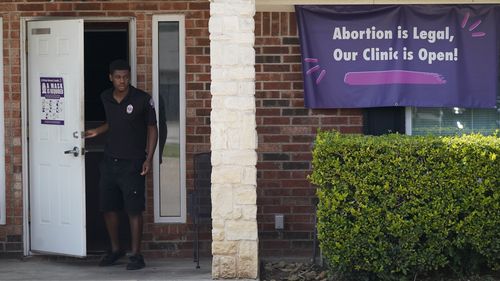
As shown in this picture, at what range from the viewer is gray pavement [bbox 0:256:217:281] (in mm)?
9180

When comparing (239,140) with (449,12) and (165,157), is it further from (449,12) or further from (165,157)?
(449,12)

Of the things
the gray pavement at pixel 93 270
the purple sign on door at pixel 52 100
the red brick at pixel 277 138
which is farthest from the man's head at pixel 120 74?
the gray pavement at pixel 93 270

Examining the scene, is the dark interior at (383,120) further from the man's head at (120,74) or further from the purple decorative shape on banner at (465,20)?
the man's head at (120,74)

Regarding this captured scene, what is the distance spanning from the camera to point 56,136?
32.6 ft

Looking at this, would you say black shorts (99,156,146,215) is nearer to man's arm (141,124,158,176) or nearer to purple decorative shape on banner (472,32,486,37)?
man's arm (141,124,158,176)

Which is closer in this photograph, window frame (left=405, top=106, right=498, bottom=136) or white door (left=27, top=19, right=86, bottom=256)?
white door (left=27, top=19, right=86, bottom=256)

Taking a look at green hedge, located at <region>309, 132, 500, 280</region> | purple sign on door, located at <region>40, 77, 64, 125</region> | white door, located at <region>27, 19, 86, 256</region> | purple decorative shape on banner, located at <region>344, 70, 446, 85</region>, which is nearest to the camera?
green hedge, located at <region>309, 132, 500, 280</region>

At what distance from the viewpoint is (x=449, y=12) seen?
10047mm

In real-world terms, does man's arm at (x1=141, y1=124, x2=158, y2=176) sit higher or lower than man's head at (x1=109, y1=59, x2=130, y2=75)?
lower

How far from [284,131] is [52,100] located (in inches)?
93.4

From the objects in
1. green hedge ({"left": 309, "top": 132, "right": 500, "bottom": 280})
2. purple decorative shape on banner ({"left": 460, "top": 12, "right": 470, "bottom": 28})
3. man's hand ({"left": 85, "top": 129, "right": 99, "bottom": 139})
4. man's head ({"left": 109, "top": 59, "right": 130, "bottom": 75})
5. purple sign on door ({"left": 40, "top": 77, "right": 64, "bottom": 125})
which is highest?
purple decorative shape on banner ({"left": 460, "top": 12, "right": 470, "bottom": 28})

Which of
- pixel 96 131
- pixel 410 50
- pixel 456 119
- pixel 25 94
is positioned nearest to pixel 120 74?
pixel 96 131

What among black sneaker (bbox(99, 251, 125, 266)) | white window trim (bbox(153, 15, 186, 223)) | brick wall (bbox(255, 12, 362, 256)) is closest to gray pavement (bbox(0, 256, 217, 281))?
black sneaker (bbox(99, 251, 125, 266))

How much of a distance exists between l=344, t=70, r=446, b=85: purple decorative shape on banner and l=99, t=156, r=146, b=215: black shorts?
91.8 inches
